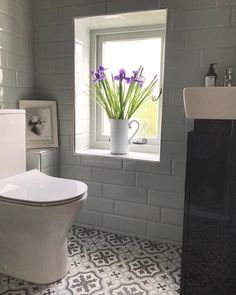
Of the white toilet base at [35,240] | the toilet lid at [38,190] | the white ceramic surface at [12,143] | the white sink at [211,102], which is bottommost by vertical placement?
the white toilet base at [35,240]

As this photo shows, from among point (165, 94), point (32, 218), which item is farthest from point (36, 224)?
point (165, 94)

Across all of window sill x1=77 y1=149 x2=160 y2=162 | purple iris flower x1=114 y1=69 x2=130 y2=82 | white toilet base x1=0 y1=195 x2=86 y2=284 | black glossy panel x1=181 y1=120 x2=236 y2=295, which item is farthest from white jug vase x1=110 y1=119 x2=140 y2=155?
black glossy panel x1=181 y1=120 x2=236 y2=295

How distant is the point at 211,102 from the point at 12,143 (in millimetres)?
1159

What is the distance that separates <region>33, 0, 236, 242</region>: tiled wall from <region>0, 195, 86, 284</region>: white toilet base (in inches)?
22.0

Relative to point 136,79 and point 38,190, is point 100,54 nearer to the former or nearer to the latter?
point 136,79

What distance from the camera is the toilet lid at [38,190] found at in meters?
1.29

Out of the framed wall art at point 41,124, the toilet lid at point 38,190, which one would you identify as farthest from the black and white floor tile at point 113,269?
the framed wall art at point 41,124

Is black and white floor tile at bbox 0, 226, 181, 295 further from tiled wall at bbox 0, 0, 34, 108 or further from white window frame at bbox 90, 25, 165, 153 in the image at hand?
tiled wall at bbox 0, 0, 34, 108

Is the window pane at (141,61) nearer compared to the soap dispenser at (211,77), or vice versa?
the soap dispenser at (211,77)

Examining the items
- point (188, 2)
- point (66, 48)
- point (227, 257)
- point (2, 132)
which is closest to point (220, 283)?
point (227, 257)

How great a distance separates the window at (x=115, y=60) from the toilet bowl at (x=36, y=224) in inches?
26.9

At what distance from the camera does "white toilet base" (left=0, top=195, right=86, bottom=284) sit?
130 centimetres

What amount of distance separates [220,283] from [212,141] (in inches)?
25.7

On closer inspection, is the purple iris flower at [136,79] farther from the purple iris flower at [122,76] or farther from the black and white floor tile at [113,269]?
the black and white floor tile at [113,269]
